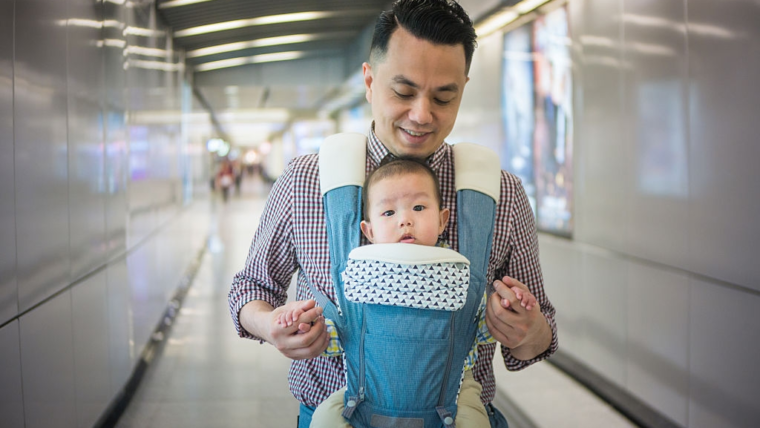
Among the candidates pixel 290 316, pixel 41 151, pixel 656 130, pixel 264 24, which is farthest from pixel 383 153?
pixel 264 24

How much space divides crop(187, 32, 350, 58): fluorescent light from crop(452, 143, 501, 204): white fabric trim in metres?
12.4

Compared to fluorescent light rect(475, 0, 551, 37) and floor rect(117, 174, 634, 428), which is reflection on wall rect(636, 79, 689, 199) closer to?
floor rect(117, 174, 634, 428)

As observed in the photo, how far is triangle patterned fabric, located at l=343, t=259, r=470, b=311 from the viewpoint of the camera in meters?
1.44

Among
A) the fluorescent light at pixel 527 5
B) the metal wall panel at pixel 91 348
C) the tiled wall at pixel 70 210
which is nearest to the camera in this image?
the tiled wall at pixel 70 210

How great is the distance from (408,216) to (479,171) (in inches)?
7.8

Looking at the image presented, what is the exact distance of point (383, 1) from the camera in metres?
11.4

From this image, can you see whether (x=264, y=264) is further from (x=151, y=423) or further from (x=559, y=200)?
(x=559, y=200)

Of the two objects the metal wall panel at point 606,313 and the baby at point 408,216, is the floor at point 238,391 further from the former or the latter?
the baby at point 408,216

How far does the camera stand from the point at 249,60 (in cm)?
1535

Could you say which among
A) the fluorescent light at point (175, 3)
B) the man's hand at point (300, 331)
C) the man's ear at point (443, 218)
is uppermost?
the fluorescent light at point (175, 3)

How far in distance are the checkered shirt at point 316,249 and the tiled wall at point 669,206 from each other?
7.20 ft

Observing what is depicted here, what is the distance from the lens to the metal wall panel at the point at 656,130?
404 centimetres

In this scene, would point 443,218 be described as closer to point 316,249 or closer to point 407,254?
point 407,254

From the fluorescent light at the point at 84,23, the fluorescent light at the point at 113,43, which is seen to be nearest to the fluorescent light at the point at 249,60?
the fluorescent light at the point at 113,43
